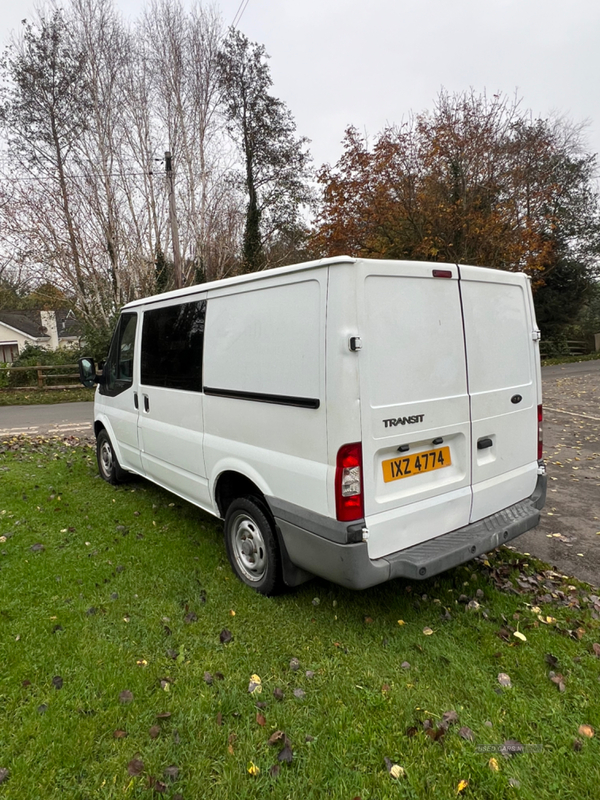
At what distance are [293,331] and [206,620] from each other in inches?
81.1

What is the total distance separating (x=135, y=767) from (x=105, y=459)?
472cm

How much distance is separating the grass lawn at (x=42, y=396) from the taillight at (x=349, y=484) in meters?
15.8

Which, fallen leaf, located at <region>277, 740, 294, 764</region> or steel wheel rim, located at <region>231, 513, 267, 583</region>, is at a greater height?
steel wheel rim, located at <region>231, 513, 267, 583</region>

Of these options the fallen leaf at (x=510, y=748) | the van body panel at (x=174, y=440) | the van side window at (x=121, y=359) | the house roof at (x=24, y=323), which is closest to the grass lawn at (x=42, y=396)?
the van side window at (x=121, y=359)

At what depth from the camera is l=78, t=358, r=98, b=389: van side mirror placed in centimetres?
559

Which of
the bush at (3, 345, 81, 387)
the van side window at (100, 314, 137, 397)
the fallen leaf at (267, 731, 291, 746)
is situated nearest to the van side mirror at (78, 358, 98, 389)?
the van side window at (100, 314, 137, 397)

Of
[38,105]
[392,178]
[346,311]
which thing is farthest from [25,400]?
[346,311]

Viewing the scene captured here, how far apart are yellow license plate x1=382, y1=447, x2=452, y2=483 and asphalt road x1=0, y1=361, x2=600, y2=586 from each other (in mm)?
1800

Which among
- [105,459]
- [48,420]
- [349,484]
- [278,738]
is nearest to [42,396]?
[48,420]

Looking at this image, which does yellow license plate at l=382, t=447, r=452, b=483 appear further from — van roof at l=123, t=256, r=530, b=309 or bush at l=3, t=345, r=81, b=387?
bush at l=3, t=345, r=81, b=387

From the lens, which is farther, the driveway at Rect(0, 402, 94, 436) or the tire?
the driveway at Rect(0, 402, 94, 436)

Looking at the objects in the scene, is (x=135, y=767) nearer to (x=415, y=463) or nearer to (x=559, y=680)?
(x=415, y=463)

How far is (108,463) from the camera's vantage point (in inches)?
251

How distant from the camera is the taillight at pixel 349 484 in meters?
2.68
